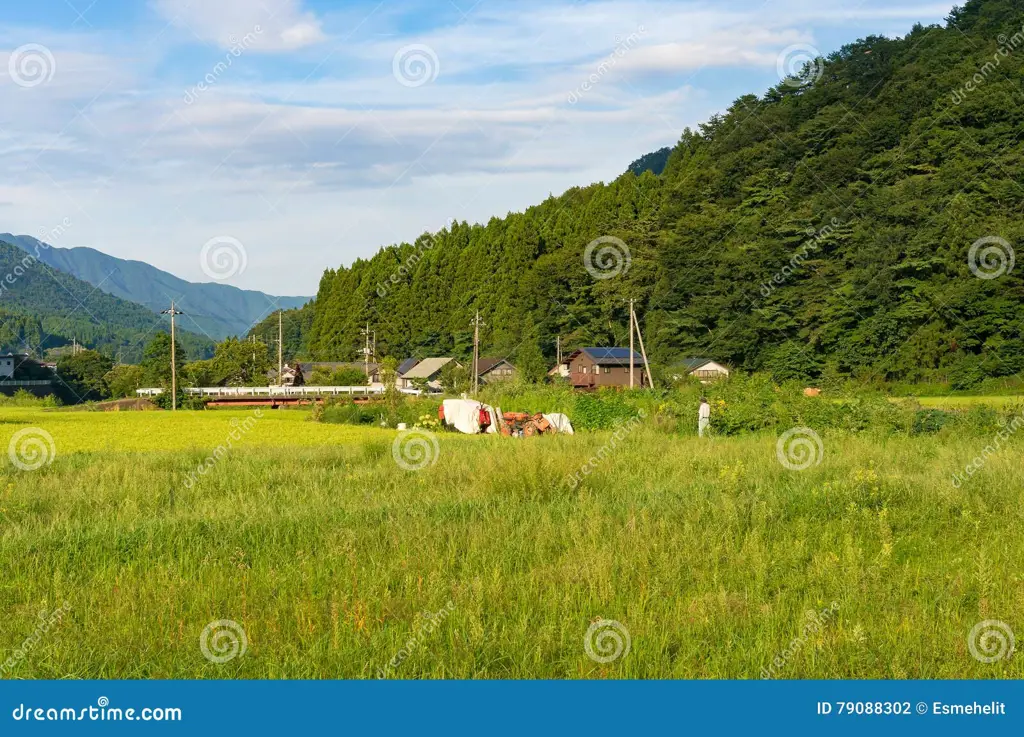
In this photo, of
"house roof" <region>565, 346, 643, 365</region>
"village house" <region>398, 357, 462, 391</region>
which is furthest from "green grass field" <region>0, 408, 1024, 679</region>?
"village house" <region>398, 357, 462, 391</region>

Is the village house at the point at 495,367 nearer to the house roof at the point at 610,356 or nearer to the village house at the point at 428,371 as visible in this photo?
the village house at the point at 428,371

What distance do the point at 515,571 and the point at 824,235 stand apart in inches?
1893

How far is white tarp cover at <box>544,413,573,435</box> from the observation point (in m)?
25.0

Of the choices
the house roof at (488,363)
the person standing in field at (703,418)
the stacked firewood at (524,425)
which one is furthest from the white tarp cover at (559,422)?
the house roof at (488,363)

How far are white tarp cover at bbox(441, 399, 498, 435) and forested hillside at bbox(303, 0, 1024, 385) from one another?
21.9 meters

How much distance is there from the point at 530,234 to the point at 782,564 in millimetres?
71383

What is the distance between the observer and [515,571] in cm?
734

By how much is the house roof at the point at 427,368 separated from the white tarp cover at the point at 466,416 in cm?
4942

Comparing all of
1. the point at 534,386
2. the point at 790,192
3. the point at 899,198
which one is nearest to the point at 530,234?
the point at 790,192

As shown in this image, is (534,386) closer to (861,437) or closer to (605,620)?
(861,437)

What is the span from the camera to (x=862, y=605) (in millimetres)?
6457

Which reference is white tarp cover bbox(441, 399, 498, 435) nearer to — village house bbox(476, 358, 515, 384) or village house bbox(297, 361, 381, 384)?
village house bbox(476, 358, 515, 384)

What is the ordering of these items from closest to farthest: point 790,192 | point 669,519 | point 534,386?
point 669,519, point 534,386, point 790,192

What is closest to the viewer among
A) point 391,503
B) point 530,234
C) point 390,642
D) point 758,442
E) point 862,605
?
point 390,642
